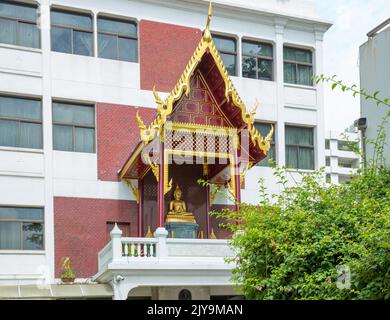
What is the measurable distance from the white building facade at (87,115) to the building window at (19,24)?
0.03m

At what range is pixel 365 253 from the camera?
8695 mm

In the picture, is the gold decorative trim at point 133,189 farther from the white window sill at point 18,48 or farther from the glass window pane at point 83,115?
the white window sill at point 18,48

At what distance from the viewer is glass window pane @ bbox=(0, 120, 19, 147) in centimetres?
2234

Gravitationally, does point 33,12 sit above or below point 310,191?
above

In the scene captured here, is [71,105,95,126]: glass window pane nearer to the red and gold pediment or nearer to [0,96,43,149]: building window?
[0,96,43,149]: building window

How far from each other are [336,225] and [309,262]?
654 millimetres

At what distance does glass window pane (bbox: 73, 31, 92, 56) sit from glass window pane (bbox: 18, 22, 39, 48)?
4.00 feet

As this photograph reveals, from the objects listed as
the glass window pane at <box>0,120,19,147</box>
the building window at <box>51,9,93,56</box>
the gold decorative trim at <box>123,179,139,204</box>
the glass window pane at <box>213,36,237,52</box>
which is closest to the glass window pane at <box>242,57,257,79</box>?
the glass window pane at <box>213,36,237,52</box>

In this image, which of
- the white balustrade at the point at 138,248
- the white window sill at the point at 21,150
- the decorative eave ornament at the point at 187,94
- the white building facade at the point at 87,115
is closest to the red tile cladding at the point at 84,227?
the white building facade at the point at 87,115

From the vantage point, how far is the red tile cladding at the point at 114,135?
23.4 m
